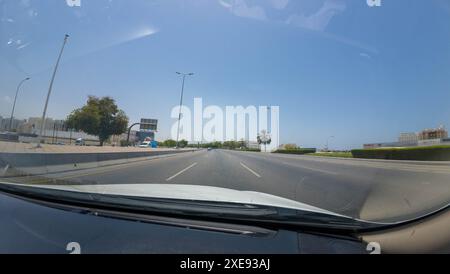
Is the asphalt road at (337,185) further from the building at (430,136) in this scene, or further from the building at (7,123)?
the building at (7,123)

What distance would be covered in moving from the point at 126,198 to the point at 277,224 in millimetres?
1712

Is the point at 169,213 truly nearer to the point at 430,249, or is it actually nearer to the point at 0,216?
the point at 0,216

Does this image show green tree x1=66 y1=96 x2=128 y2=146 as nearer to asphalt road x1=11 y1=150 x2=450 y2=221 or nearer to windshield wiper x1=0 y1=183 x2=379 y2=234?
asphalt road x1=11 y1=150 x2=450 y2=221

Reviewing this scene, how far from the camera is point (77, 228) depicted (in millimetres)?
2742

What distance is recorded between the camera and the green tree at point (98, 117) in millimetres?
7422

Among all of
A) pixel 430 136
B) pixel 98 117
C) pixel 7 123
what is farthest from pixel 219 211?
pixel 98 117

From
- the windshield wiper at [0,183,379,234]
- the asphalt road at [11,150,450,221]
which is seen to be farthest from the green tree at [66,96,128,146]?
the windshield wiper at [0,183,379,234]

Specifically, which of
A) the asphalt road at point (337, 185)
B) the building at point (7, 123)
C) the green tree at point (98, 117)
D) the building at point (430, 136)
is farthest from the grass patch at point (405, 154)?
the building at point (7, 123)

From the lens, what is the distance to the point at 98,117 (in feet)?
29.1

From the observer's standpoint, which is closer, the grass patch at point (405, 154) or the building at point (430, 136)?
the building at point (430, 136)

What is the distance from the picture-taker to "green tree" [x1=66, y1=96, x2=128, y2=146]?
7.42m

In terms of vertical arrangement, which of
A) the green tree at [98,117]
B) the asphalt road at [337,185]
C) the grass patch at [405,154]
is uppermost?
the green tree at [98,117]

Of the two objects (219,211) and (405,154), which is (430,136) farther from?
(405,154)
